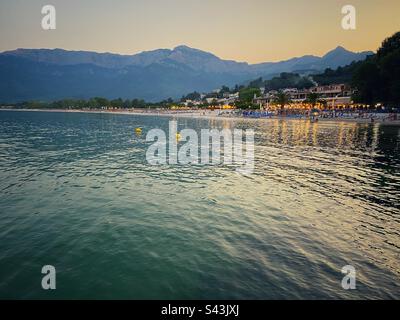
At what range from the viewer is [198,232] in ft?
50.8

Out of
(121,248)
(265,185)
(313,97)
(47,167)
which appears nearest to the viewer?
(121,248)

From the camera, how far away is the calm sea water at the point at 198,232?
1081cm

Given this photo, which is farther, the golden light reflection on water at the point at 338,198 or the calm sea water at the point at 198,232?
the golden light reflection on water at the point at 338,198

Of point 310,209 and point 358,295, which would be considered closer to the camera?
point 358,295

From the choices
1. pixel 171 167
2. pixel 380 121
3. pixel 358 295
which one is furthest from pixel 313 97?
pixel 358 295

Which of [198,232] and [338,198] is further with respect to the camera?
[338,198]

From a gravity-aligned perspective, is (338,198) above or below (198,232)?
above

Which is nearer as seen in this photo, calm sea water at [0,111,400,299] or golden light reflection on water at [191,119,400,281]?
calm sea water at [0,111,400,299]

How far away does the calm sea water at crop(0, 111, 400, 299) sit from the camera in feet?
35.5
